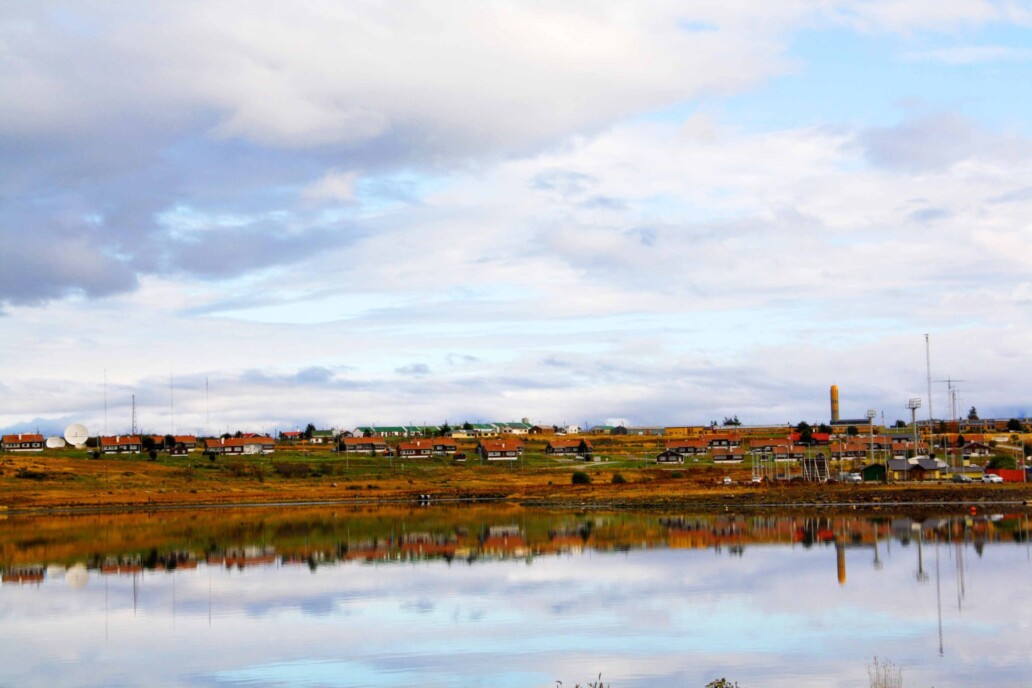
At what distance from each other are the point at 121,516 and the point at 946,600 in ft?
241

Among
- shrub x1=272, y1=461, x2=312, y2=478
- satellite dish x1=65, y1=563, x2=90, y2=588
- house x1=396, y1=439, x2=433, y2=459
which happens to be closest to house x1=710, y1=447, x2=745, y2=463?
house x1=396, y1=439, x2=433, y2=459

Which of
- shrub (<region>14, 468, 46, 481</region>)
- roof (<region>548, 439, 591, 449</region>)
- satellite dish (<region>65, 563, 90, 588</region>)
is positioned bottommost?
satellite dish (<region>65, 563, 90, 588</region>)

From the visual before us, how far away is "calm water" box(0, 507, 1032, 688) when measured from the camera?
29375mm

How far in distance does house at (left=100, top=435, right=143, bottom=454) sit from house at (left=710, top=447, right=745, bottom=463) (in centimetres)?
8340

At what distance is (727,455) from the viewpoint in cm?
17150

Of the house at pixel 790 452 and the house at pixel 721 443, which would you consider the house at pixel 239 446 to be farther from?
the house at pixel 790 452

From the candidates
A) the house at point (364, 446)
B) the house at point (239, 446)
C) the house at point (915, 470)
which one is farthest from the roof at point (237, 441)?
the house at point (915, 470)

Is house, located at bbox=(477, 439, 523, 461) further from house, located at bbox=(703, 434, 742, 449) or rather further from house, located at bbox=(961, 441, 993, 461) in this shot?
house, located at bbox=(961, 441, 993, 461)

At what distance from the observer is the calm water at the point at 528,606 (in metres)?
29.4

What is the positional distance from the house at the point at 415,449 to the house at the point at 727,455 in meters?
41.8

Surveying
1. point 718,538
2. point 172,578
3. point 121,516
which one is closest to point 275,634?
point 172,578

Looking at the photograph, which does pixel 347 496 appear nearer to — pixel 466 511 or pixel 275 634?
pixel 466 511

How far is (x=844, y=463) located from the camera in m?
152

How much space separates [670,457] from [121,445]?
80.2m
